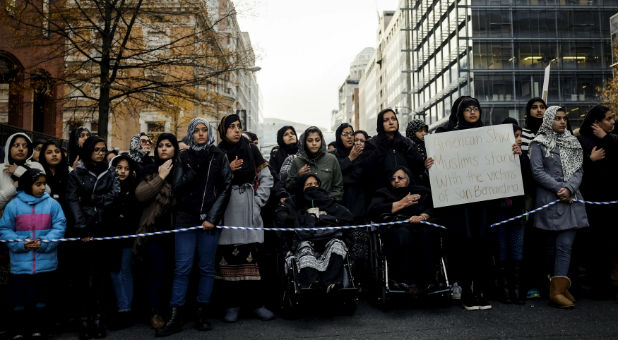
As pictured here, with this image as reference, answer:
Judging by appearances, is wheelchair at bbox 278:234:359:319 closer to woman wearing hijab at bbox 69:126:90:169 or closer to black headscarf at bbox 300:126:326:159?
black headscarf at bbox 300:126:326:159

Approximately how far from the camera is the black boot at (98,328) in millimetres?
4973

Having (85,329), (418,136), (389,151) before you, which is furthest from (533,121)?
(85,329)

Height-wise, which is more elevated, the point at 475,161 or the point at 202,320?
the point at 475,161

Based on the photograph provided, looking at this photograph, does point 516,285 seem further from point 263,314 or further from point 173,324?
point 173,324

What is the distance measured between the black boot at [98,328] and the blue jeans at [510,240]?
472cm

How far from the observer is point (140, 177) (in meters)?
5.62

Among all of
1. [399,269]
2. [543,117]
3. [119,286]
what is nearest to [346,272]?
[399,269]

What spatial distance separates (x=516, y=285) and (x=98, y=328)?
483cm

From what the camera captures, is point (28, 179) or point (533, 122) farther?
point (533, 122)

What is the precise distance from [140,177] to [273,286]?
6.94 ft

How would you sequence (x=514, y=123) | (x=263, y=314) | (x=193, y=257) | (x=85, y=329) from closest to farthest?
1. (x=85, y=329)
2. (x=193, y=257)
3. (x=263, y=314)
4. (x=514, y=123)

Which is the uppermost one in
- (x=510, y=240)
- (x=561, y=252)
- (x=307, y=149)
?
(x=307, y=149)

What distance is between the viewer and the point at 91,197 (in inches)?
209

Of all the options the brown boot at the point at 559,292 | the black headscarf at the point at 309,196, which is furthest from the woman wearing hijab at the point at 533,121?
the black headscarf at the point at 309,196
